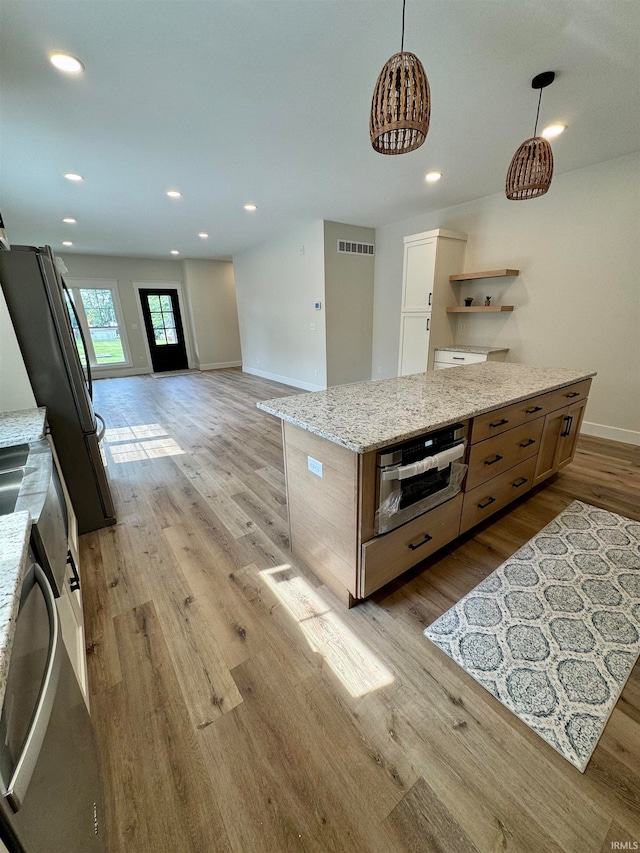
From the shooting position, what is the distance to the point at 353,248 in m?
5.39

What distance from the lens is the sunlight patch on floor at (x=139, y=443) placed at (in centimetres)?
356

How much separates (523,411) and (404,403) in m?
0.84

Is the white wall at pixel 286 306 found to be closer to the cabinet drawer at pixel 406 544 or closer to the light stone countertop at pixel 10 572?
the cabinet drawer at pixel 406 544

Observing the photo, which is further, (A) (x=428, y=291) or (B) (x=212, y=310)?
(B) (x=212, y=310)

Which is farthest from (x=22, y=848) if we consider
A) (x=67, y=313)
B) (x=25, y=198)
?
(x=25, y=198)

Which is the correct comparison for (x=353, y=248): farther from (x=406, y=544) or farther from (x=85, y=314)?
(x=85, y=314)

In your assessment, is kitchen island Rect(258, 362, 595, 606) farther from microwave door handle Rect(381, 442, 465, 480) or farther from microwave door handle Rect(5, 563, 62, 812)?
microwave door handle Rect(5, 563, 62, 812)

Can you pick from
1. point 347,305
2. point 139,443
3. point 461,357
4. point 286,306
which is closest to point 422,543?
point 461,357

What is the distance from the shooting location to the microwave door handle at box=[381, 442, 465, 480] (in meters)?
1.37

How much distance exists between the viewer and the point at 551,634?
1480mm

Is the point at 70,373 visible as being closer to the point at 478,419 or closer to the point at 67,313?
the point at 67,313

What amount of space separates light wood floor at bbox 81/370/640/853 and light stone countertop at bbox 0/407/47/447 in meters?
0.87

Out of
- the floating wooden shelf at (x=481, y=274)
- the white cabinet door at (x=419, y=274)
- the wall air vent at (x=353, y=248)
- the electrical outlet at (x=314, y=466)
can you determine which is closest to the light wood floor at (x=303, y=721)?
the electrical outlet at (x=314, y=466)

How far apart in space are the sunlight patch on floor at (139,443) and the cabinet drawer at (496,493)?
290cm
